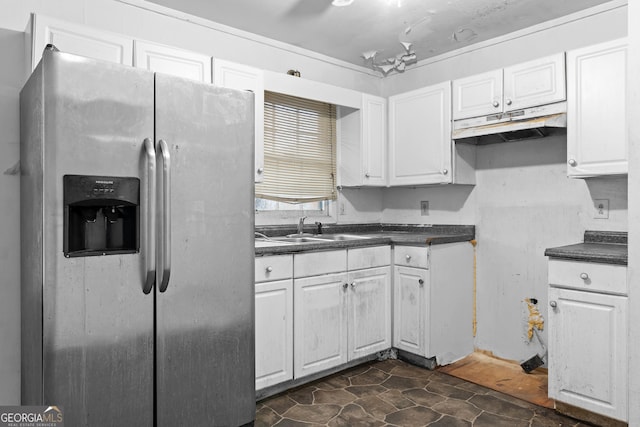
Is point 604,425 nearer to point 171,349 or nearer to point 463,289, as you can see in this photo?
point 463,289

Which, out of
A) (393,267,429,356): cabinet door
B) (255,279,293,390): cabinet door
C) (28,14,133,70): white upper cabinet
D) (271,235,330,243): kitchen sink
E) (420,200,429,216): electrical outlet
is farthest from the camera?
(420,200,429,216): electrical outlet

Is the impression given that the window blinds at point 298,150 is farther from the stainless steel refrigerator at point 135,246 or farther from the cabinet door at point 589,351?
the cabinet door at point 589,351

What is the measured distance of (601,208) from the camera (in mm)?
2719

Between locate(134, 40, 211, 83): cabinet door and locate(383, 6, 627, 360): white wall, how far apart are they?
6.79 ft

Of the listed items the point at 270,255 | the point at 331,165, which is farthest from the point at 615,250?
the point at 331,165

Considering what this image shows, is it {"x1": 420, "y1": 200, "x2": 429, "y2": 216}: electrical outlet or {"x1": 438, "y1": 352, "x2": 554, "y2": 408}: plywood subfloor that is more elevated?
{"x1": 420, "y1": 200, "x2": 429, "y2": 216}: electrical outlet

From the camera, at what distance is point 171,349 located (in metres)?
1.78

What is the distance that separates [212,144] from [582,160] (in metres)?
2.11

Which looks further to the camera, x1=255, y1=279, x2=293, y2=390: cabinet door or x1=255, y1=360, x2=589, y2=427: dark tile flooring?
x1=255, y1=279, x2=293, y2=390: cabinet door

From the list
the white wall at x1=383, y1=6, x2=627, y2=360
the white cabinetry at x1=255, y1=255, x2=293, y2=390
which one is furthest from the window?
the white wall at x1=383, y1=6, x2=627, y2=360

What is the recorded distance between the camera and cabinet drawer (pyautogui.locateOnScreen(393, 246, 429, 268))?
298 cm

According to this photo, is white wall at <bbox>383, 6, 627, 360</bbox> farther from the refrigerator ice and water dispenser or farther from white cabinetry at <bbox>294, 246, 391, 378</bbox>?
the refrigerator ice and water dispenser

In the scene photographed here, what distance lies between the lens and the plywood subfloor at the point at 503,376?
2.63 meters

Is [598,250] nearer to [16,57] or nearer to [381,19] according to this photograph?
[381,19]
